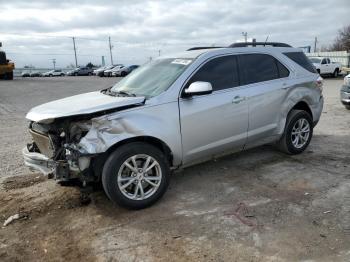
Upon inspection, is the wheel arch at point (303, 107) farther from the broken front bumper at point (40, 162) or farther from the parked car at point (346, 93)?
the parked car at point (346, 93)

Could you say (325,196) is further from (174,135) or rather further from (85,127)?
(85,127)

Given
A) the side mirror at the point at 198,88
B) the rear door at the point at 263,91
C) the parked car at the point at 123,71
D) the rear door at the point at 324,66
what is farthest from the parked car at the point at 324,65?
the side mirror at the point at 198,88

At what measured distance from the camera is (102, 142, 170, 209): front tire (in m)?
4.18

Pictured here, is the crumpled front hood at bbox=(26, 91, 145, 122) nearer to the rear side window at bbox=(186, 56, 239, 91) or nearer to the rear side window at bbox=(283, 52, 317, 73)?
the rear side window at bbox=(186, 56, 239, 91)

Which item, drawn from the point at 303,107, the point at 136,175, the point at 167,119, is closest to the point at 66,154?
the point at 136,175

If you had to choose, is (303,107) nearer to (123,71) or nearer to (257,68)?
(257,68)

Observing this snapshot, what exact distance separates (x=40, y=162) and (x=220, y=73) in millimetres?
2574

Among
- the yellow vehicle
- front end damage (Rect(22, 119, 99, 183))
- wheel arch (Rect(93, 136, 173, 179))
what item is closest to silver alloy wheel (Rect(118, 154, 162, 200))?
wheel arch (Rect(93, 136, 173, 179))

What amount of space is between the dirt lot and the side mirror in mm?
1288

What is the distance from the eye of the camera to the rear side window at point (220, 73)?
502 cm

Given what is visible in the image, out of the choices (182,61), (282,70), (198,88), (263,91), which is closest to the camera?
(198,88)

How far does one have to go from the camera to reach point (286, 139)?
6172 mm

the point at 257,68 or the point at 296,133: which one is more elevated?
the point at 257,68

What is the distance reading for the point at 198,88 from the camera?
15.1 ft
